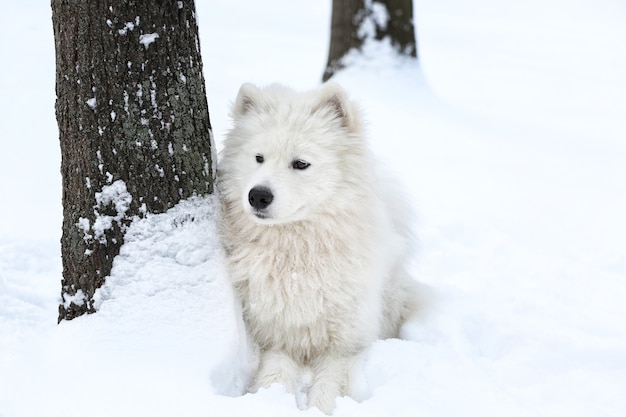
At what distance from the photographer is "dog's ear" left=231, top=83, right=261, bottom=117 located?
3660mm

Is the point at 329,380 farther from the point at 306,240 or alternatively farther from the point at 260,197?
the point at 260,197

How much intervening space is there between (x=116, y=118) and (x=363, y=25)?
6.93m

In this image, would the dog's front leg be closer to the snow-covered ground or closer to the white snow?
the snow-covered ground

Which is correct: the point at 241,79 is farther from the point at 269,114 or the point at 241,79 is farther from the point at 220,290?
the point at 220,290

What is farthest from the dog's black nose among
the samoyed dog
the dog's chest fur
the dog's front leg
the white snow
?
the dog's front leg

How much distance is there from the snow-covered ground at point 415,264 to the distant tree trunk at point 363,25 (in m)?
0.28

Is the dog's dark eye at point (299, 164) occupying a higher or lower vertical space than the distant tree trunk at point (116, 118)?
lower

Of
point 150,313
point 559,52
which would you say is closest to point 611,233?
point 150,313

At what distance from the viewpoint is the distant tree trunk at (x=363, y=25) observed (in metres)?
9.32

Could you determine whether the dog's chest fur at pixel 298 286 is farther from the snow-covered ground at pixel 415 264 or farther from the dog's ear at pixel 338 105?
the dog's ear at pixel 338 105

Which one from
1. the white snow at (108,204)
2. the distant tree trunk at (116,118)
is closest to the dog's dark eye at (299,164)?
the distant tree trunk at (116,118)

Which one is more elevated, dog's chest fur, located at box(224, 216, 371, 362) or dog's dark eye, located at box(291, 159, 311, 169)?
dog's dark eye, located at box(291, 159, 311, 169)

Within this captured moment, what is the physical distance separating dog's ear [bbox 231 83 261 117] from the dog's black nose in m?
0.66

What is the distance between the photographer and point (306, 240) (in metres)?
3.53
